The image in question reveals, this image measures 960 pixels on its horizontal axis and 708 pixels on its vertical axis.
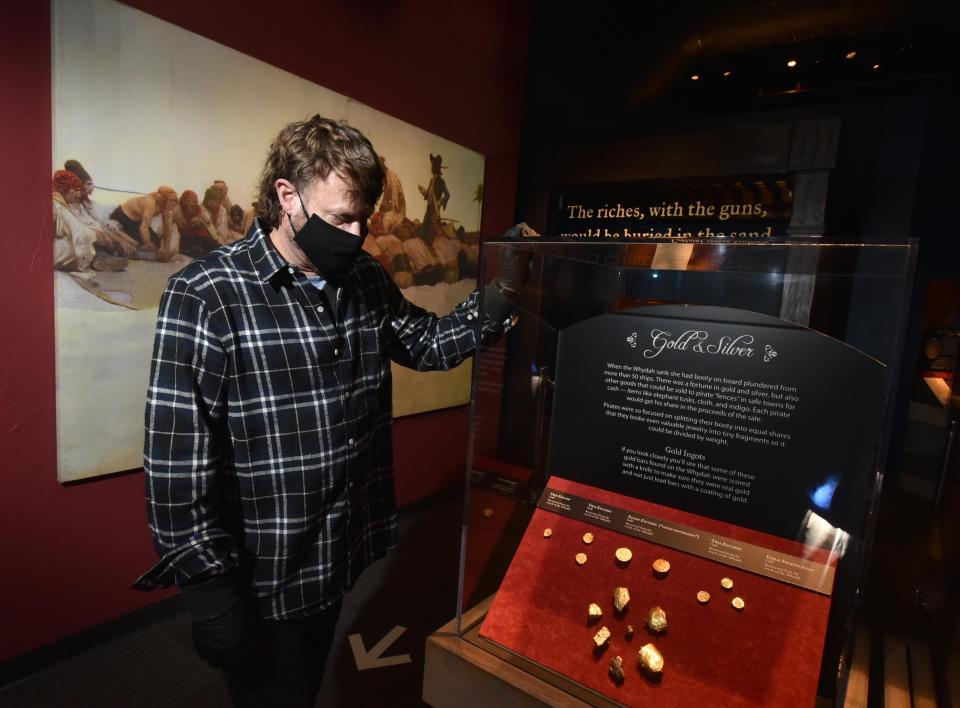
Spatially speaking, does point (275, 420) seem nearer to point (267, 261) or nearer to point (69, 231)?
point (267, 261)

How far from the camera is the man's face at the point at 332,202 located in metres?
1.23

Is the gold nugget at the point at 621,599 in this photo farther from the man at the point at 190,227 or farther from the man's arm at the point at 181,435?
the man at the point at 190,227

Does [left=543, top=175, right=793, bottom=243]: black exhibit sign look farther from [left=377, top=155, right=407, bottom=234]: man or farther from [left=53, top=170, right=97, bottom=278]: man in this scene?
[left=53, top=170, right=97, bottom=278]: man

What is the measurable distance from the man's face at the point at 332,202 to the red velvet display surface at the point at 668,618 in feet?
2.50

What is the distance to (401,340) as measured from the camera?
61.9 inches

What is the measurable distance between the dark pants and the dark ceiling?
3698 millimetres

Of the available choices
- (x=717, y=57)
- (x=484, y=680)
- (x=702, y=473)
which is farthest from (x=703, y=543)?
(x=717, y=57)

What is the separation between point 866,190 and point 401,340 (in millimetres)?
3189

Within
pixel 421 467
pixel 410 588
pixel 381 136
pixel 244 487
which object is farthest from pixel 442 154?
pixel 244 487

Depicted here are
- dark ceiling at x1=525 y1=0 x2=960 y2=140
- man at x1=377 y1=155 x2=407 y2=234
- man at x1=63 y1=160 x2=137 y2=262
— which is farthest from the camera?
man at x1=377 y1=155 x2=407 y2=234

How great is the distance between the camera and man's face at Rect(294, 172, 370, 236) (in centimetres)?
123

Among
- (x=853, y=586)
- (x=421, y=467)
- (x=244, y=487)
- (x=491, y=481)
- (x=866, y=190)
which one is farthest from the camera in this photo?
(x=421, y=467)

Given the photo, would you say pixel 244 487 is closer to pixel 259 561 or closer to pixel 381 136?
pixel 259 561

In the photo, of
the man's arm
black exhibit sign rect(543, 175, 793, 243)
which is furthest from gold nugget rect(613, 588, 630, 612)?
black exhibit sign rect(543, 175, 793, 243)
